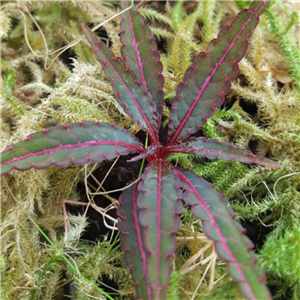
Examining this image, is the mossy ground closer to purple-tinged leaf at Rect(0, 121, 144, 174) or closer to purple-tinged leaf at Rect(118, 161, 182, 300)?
purple-tinged leaf at Rect(118, 161, 182, 300)

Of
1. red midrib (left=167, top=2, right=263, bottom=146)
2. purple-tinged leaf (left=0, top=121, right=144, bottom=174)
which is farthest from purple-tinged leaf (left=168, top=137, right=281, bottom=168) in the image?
purple-tinged leaf (left=0, top=121, right=144, bottom=174)

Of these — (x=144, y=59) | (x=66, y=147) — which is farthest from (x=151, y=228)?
(x=144, y=59)

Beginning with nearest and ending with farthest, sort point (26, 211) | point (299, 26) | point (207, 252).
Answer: point (207, 252) → point (26, 211) → point (299, 26)

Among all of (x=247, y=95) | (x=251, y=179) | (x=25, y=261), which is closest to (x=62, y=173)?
(x=25, y=261)

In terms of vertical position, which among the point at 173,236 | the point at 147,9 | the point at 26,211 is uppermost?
the point at 147,9

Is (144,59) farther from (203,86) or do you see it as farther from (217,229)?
(217,229)

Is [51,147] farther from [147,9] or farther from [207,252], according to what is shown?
[147,9]

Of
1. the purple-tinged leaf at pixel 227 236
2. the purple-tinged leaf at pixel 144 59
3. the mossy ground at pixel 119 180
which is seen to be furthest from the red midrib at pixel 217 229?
the purple-tinged leaf at pixel 144 59
